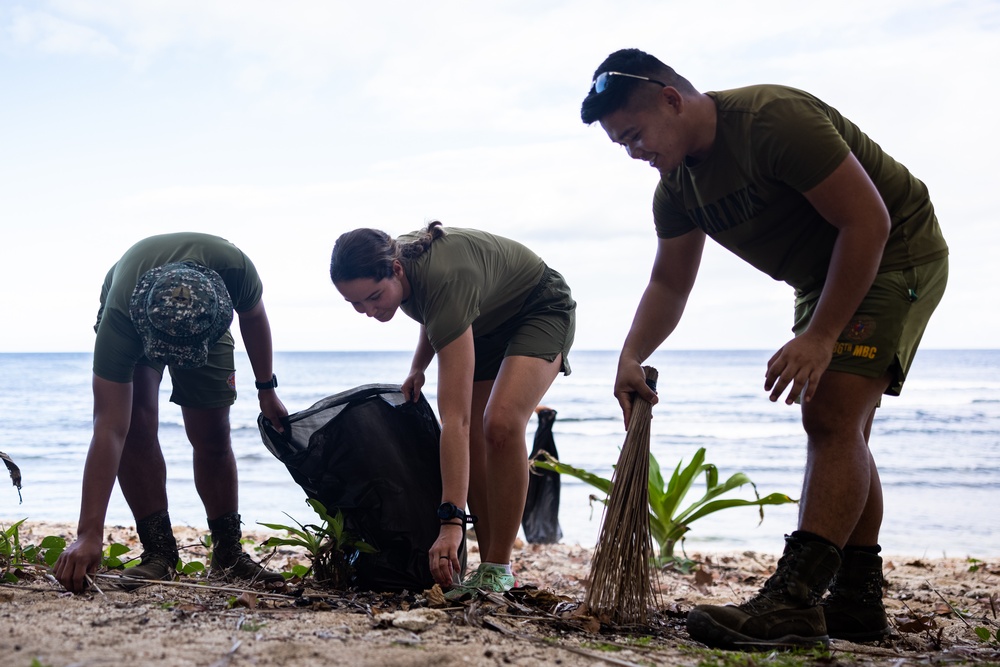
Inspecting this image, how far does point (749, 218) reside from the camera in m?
2.41

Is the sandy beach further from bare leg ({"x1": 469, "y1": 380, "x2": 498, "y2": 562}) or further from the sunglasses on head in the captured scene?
the sunglasses on head

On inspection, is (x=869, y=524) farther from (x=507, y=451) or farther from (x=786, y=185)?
(x=507, y=451)

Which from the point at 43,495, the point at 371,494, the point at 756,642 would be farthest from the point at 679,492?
the point at 43,495

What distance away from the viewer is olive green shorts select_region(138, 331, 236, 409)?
316 centimetres

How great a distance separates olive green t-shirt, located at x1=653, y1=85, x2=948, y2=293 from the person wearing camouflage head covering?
5.66 ft

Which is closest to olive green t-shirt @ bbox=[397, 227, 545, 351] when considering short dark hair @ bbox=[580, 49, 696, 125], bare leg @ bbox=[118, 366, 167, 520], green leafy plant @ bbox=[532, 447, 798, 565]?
short dark hair @ bbox=[580, 49, 696, 125]

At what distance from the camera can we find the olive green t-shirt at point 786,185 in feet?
7.18

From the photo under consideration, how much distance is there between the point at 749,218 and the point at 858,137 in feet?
1.27

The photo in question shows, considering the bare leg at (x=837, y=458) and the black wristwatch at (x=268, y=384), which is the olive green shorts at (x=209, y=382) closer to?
the black wristwatch at (x=268, y=384)

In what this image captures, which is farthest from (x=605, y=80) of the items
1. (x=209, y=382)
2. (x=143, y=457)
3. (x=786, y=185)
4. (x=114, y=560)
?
(x=114, y=560)

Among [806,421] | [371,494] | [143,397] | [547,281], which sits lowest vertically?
[371,494]

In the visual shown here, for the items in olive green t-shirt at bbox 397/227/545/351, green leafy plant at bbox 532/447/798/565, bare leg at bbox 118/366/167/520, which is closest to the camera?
olive green t-shirt at bbox 397/227/545/351

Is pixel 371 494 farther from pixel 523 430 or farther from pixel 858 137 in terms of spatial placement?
pixel 858 137

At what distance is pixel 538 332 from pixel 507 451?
0.51 metres
